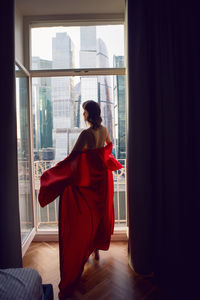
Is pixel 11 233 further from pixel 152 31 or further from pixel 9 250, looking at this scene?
pixel 152 31

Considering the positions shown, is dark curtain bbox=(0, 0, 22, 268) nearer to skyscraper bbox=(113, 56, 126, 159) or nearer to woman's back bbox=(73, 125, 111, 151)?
woman's back bbox=(73, 125, 111, 151)

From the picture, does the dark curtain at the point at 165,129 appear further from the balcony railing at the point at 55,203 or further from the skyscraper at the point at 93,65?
the balcony railing at the point at 55,203

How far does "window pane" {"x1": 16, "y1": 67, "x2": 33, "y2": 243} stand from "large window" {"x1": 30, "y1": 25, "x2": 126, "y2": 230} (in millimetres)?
152

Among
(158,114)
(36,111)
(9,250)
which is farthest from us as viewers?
(36,111)

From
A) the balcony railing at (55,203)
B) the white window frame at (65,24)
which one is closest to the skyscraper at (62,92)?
the white window frame at (65,24)

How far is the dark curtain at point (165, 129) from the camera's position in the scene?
1670mm

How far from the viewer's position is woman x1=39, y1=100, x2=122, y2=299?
1.50 meters

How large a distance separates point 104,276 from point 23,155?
1538 mm

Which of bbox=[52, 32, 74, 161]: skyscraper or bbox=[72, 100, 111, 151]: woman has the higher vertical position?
bbox=[52, 32, 74, 161]: skyscraper

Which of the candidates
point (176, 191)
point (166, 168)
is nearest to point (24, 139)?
point (166, 168)

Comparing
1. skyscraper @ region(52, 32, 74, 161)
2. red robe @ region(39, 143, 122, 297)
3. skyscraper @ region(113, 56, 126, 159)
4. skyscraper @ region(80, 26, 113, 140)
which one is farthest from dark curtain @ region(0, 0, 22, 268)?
skyscraper @ region(113, 56, 126, 159)

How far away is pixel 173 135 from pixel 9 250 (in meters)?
1.77

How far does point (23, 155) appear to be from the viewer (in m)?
2.16

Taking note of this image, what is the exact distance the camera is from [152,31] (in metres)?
1.70
